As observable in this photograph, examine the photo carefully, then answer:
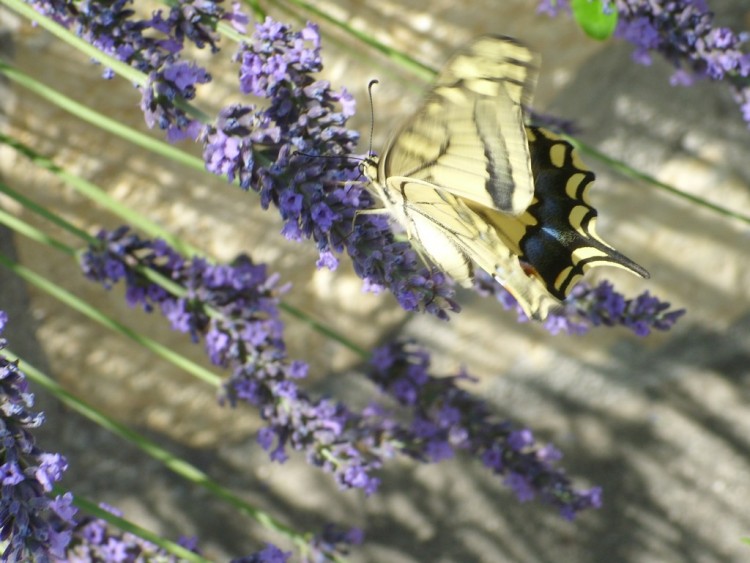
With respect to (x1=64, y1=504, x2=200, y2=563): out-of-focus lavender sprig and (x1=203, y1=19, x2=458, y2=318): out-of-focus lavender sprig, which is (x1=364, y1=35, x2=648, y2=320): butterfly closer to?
(x1=203, y1=19, x2=458, y2=318): out-of-focus lavender sprig

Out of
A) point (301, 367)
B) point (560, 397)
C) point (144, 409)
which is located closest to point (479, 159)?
point (301, 367)

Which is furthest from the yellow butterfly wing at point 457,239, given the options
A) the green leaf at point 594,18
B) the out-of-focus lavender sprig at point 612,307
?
the green leaf at point 594,18

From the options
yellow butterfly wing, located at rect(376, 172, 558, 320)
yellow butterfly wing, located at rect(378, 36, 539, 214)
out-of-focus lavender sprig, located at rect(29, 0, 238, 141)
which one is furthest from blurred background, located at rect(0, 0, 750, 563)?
yellow butterfly wing, located at rect(378, 36, 539, 214)

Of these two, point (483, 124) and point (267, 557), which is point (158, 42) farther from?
point (267, 557)

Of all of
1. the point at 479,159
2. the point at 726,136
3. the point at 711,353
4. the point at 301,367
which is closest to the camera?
the point at 479,159

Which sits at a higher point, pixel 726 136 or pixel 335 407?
pixel 726 136

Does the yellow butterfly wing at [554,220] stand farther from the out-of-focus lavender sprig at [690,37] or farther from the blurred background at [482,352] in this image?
the blurred background at [482,352]

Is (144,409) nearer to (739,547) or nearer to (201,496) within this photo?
(201,496)
